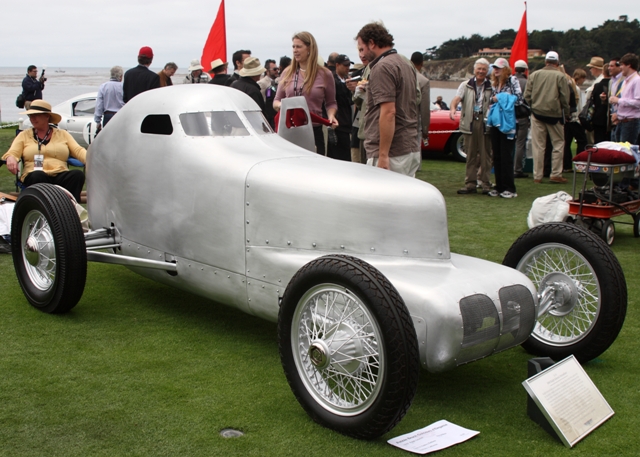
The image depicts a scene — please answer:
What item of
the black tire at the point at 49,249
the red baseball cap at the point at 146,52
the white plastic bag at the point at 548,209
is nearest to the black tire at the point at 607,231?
the white plastic bag at the point at 548,209

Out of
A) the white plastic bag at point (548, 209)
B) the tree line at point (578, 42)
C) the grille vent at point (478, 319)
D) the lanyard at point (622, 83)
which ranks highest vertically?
the tree line at point (578, 42)

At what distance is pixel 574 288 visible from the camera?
4.32m

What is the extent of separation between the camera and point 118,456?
3.19 meters

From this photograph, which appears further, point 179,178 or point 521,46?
point 521,46

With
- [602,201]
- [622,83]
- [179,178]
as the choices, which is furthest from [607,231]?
[179,178]

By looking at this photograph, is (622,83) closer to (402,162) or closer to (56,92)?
(402,162)

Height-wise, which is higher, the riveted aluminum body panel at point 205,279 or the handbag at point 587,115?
the handbag at point 587,115

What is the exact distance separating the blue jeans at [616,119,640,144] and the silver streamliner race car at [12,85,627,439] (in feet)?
18.6

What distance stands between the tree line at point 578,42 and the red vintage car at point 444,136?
1548 centimetres

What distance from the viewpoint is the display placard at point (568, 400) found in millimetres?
3379

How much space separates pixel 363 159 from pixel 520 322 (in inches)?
282

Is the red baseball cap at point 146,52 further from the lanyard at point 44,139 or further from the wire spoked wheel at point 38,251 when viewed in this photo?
the wire spoked wheel at point 38,251

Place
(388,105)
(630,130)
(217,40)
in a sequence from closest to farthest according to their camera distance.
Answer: (388,105) → (630,130) → (217,40)

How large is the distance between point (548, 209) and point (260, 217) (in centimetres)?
462
